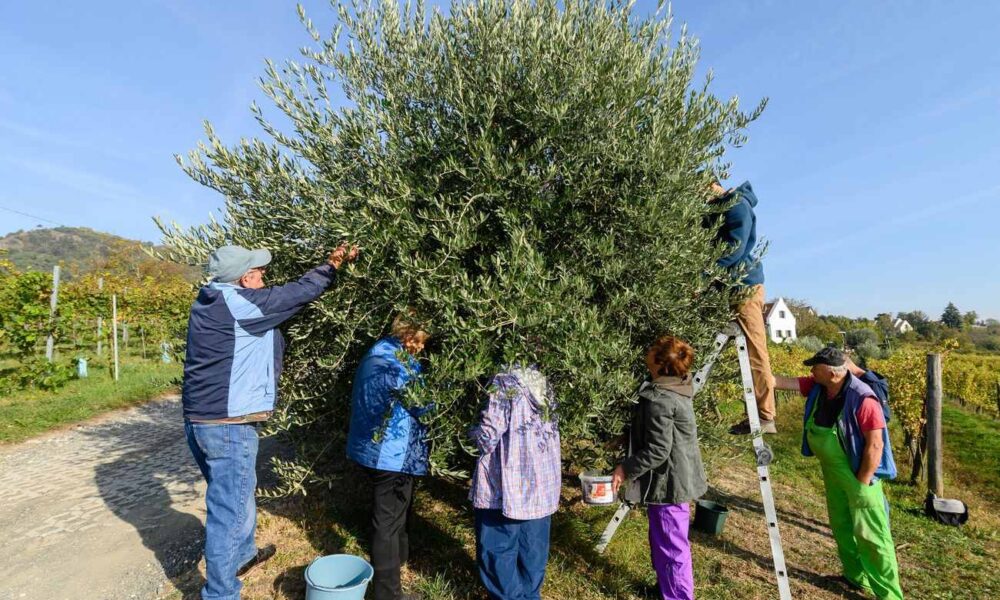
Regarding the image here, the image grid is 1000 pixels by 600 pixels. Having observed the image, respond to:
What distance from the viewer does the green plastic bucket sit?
5.94m

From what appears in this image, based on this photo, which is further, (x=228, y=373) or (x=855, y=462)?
(x=855, y=462)

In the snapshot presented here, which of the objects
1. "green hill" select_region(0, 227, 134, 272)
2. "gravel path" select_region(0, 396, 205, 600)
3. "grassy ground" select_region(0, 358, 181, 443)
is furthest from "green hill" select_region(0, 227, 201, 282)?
"gravel path" select_region(0, 396, 205, 600)

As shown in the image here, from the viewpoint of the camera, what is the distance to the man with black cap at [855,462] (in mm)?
4539

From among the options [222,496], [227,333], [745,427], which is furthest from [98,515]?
[745,427]

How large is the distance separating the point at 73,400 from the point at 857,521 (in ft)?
53.9

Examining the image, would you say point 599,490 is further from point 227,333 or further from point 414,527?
point 227,333

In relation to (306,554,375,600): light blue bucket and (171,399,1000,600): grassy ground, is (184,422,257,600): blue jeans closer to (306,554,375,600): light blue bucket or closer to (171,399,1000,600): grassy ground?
(171,399,1000,600): grassy ground

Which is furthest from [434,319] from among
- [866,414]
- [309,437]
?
[866,414]

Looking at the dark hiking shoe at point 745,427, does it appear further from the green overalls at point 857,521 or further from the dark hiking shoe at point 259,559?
the dark hiking shoe at point 259,559

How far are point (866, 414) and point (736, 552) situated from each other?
2.18 metres

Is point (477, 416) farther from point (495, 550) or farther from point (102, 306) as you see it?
point (102, 306)

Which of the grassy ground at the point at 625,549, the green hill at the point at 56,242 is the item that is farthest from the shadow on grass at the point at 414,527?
the green hill at the point at 56,242

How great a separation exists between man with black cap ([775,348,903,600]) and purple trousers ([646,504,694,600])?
1830 mm

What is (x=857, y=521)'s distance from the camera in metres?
4.66
